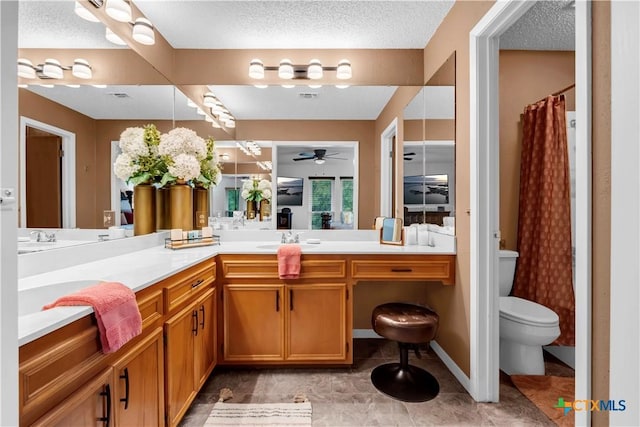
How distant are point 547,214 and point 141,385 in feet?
9.05

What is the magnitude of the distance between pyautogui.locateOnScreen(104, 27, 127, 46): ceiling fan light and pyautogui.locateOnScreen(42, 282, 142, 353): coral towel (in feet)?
5.28

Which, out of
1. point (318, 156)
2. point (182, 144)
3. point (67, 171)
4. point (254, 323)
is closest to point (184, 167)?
point (182, 144)

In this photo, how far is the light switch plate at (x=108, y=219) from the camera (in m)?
1.92

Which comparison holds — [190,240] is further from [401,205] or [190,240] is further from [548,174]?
[548,174]

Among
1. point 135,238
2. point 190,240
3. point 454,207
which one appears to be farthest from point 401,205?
point 135,238

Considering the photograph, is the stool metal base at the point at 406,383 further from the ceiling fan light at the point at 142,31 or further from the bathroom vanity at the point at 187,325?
the ceiling fan light at the point at 142,31

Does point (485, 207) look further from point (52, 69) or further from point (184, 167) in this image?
point (52, 69)

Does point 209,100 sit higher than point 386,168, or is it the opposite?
point 209,100

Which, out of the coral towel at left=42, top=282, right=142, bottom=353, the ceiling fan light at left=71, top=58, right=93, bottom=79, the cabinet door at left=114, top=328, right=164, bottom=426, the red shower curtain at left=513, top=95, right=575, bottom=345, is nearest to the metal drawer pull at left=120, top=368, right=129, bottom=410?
the cabinet door at left=114, top=328, right=164, bottom=426

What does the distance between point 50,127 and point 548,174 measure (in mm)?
3156

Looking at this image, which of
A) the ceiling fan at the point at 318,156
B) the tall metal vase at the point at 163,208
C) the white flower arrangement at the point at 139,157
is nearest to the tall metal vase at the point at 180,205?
the tall metal vase at the point at 163,208

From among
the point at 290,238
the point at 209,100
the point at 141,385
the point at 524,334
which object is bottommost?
the point at 524,334

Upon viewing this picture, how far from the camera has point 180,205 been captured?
2398mm

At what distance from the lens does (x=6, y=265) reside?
57 cm
